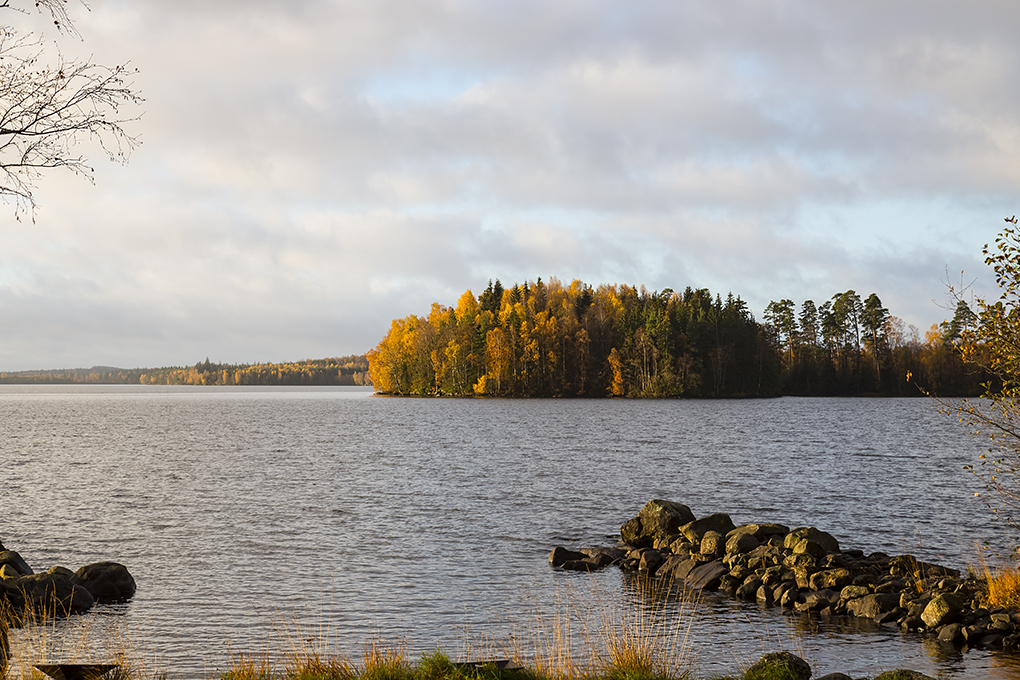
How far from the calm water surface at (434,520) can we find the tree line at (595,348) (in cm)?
8393

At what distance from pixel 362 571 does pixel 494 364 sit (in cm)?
14087

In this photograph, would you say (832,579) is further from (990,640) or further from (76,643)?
(76,643)

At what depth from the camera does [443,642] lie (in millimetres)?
15812

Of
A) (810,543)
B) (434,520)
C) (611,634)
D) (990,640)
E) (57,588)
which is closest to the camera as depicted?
(990,640)

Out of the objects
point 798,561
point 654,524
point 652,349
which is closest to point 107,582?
point 654,524

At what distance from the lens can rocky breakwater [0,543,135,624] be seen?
17.2m

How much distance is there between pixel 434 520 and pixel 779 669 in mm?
20408

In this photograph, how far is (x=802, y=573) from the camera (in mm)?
20172

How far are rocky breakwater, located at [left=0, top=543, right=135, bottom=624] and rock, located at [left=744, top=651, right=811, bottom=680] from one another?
576 inches

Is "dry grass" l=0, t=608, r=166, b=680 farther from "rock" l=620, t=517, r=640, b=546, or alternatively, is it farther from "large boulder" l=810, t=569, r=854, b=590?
"rock" l=620, t=517, r=640, b=546

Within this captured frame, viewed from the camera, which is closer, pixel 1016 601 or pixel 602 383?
pixel 1016 601

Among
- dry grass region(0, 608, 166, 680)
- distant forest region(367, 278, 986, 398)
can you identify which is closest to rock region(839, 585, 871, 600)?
dry grass region(0, 608, 166, 680)

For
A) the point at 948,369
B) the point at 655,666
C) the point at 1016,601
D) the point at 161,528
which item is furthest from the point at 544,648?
the point at 948,369

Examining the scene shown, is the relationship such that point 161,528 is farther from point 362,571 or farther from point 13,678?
point 13,678
